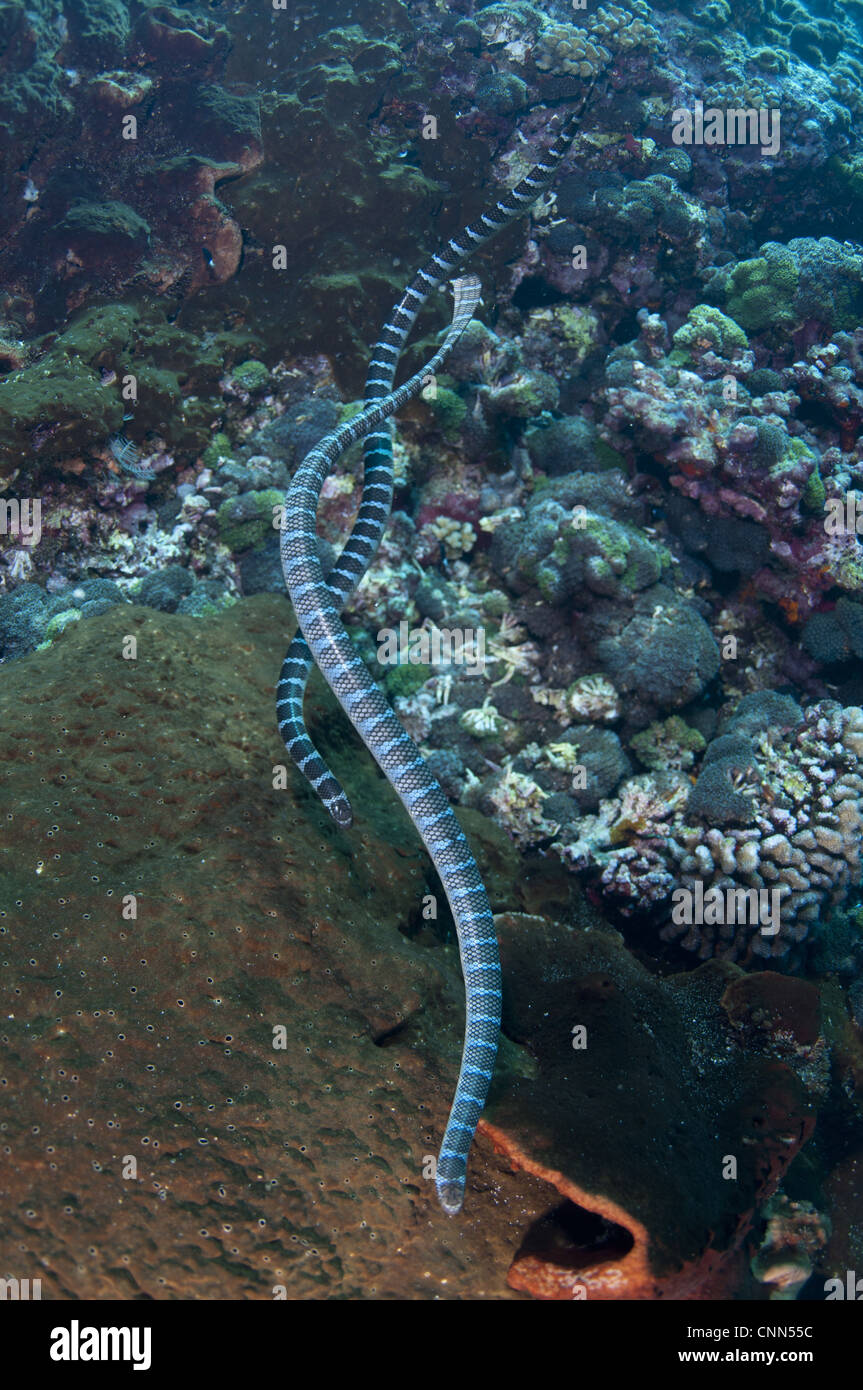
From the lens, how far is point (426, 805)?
13.1 ft

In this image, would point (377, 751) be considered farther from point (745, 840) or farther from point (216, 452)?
point (216, 452)

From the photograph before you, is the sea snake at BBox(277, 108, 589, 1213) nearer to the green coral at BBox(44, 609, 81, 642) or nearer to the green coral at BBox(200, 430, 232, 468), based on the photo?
the green coral at BBox(44, 609, 81, 642)

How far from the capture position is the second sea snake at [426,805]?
3.28 m

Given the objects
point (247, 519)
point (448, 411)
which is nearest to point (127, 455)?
point (247, 519)

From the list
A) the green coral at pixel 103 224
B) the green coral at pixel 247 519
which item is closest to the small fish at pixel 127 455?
the green coral at pixel 247 519

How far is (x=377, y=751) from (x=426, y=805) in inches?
18.1

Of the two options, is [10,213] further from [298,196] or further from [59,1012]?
[59,1012]

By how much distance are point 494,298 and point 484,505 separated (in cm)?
373

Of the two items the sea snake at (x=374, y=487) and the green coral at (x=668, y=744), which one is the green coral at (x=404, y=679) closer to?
the sea snake at (x=374, y=487)

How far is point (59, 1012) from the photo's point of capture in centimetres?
307

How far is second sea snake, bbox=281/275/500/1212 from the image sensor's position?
3275 mm

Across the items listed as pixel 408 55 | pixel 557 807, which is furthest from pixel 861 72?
pixel 557 807

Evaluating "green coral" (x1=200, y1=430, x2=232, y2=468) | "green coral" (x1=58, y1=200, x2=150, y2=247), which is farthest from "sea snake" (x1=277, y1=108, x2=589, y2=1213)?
"green coral" (x1=58, y1=200, x2=150, y2=247)
